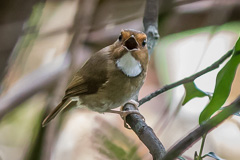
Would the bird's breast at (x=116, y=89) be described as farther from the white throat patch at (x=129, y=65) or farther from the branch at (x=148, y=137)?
the branch at (x=148, y=137)

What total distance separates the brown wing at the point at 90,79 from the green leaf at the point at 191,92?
49 cm

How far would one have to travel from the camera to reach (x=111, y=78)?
1.60m

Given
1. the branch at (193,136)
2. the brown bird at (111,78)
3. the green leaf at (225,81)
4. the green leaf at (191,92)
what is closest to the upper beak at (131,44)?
the brown bird at (111,78)

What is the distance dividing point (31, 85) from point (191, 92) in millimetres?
1063

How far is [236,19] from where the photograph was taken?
198 centimetres

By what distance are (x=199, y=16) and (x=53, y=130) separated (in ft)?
3.74

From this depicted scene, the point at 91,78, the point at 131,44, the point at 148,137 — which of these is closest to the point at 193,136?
the point at 148,137

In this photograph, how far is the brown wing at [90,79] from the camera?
1.62 metres

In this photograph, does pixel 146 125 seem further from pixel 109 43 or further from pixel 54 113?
pixel 109 43

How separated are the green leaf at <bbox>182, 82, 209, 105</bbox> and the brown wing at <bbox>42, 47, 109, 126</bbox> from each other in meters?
0.49

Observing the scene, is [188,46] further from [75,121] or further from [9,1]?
[9,1]

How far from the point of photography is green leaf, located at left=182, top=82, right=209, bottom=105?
3.84ft

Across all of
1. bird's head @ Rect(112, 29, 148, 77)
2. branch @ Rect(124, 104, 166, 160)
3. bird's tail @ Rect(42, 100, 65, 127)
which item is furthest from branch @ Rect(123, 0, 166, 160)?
bird's tail @ Rect(42, 100, 65, 127)

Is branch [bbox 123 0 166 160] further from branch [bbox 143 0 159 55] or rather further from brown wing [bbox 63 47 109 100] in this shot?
brown wing [bbox 63 47 109 100]
